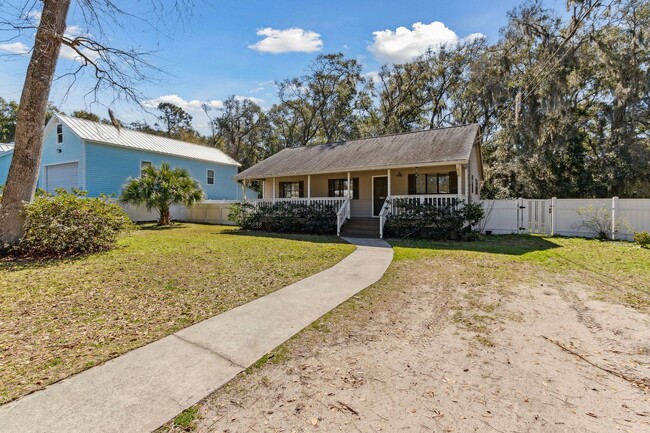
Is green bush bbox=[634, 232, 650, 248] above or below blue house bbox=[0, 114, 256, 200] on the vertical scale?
below

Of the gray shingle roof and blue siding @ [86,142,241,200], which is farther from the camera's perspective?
blue siding @ [86,142,241,200]

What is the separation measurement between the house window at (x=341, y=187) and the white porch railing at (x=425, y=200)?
3574mm

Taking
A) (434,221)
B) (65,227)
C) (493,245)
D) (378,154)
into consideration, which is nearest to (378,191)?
(378,154)

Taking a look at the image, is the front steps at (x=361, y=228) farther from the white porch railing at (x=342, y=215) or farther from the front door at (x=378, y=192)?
the front door at (x=378, y=192)

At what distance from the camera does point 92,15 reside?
8.47 meters

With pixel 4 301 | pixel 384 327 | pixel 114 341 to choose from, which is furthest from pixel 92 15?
pixel 384 327

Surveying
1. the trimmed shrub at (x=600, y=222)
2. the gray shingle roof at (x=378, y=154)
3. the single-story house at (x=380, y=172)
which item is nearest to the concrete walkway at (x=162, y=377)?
the single-story house at (x=380, y=172)

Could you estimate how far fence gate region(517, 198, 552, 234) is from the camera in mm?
13414

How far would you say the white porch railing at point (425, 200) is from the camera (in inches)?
488

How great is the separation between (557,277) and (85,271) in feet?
31.8

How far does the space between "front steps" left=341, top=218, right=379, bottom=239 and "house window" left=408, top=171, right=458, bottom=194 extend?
2.46 metres

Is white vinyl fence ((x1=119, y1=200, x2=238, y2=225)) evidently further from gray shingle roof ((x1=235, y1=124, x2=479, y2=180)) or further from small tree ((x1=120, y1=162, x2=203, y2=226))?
gray shingle roof ((x1=235, y1=124, x2=479, y2=180))

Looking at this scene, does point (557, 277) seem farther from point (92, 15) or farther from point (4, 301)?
point (92, 15)

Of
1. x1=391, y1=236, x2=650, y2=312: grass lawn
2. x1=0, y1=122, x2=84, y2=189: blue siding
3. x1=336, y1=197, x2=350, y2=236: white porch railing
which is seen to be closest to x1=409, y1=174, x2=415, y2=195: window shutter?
x1=336, y1=197, x2=350, y2=236: white porch railing
